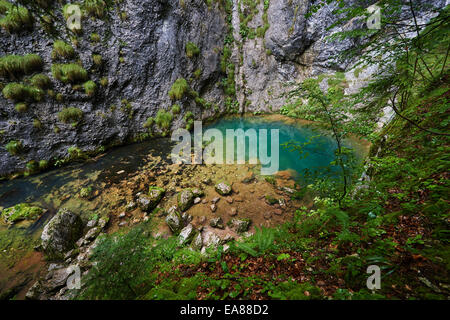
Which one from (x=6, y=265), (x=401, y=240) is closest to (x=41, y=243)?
(x=6, y=265)

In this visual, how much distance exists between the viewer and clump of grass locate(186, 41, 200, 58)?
10.6 meters

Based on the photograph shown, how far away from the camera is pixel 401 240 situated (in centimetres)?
154

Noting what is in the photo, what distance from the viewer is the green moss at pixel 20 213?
470cm

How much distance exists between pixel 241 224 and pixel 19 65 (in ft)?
35.0

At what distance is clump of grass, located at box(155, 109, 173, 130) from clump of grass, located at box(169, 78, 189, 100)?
3.76 feet

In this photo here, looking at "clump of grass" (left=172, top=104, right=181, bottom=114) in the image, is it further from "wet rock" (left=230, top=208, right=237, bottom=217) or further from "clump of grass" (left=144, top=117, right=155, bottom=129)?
"wet rock" (left=230, top=208, right=237, bottom=217)

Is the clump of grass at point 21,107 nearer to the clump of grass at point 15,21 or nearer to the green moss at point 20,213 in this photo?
the clump of grass at point 15,21

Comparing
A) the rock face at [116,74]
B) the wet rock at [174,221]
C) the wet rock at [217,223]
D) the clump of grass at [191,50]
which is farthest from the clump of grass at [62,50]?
the wet rock at [217,223]

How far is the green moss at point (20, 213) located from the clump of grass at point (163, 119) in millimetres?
6297

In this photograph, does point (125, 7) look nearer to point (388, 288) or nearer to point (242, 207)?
point (242, 207)

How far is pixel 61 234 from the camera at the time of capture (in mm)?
4152

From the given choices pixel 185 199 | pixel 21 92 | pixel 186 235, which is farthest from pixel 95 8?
pixel 186 235

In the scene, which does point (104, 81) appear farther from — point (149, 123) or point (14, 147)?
point (14, 147)

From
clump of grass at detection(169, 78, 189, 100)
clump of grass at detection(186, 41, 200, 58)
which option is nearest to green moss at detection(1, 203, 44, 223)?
clump of grass at detection(169, 78, 189, 100)
